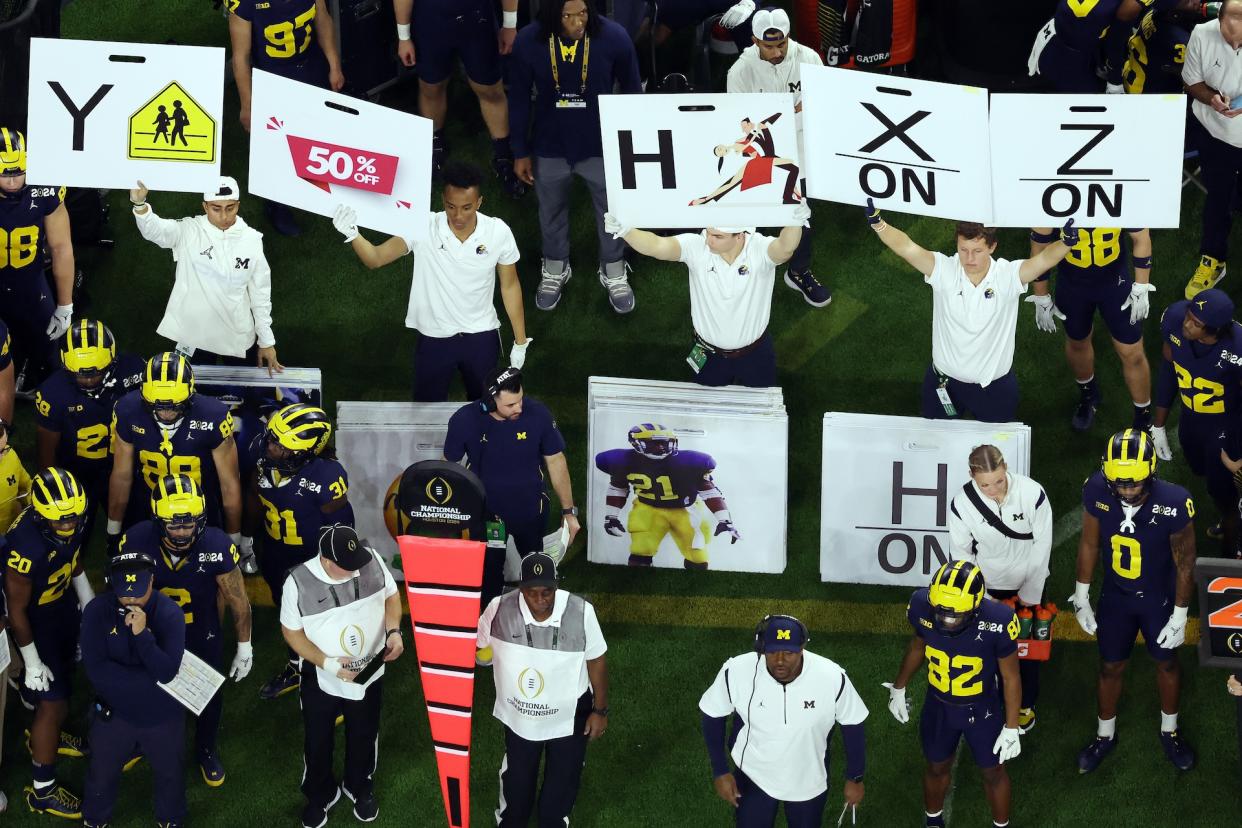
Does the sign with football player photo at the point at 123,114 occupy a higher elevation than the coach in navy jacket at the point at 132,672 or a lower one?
higher

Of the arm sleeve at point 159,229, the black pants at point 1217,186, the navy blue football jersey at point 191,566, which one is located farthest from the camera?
the black pants at point 1217,186

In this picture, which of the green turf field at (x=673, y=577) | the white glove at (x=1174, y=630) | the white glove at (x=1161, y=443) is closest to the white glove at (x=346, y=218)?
the green turf field at (x=673, y=577)

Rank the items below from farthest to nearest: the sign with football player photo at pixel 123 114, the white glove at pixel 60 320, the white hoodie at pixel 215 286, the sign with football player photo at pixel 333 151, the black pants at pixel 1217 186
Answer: the black pants at pixel 1217 186 → the white glove at pixel 60 320 → the white hoodie at pixel 215 286 → the sign with football player photo at pixel 333 151 → the sign with football player photo at pixel 123 114

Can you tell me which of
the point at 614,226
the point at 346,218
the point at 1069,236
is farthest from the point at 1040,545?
the point at 346,218

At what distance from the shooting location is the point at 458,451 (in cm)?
977

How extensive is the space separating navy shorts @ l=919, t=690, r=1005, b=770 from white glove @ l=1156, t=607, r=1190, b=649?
842 millimetres

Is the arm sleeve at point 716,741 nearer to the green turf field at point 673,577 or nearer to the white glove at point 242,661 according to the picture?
the green turf field at point 673,577

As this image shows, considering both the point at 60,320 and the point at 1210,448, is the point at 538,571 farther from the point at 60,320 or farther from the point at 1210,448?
the point at 1210,448

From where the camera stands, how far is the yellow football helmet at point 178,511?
8969mm

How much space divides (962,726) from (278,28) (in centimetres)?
535

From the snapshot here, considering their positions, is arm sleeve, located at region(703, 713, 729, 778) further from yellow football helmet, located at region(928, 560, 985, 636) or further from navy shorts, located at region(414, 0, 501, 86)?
navy shorts, located at region(414, 0, 501, 86)

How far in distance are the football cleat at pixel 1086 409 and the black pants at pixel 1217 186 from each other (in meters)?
1.12

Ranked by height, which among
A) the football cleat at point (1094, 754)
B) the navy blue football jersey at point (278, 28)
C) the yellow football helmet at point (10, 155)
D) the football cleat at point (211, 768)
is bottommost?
the football cleat at point (211, 768)

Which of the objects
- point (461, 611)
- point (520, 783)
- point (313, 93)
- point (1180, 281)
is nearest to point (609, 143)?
point (313, 93)
